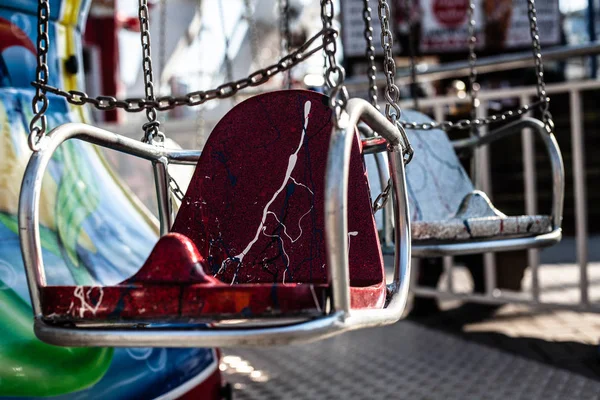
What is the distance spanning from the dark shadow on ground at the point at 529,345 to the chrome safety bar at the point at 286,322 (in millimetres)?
1715

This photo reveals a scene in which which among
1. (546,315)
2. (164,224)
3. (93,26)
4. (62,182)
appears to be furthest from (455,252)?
(93,26)

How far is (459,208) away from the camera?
7.18 ft

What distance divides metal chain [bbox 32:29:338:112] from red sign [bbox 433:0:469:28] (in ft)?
18.0

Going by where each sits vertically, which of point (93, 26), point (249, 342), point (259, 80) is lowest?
point (249, 342)

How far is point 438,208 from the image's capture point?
2.20 meters

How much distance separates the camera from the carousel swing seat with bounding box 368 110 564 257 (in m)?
1.80

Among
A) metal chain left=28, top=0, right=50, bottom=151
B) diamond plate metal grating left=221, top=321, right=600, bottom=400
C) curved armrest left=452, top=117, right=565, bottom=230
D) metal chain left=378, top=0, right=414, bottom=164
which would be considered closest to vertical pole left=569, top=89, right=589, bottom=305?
diamond plate metal grating left=221, top=321, right=600, bottom=400

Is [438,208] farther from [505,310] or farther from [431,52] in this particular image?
[431,52]

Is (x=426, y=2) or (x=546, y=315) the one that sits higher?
(x=426, y=2)

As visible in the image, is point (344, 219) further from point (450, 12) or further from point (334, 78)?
point (450, 12)

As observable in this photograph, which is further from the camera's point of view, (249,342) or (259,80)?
(259,80)

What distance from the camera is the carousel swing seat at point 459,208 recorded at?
180 centimetres

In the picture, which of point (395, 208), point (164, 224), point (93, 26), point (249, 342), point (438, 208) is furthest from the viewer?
point (93, 26)

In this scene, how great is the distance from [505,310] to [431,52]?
342cm
